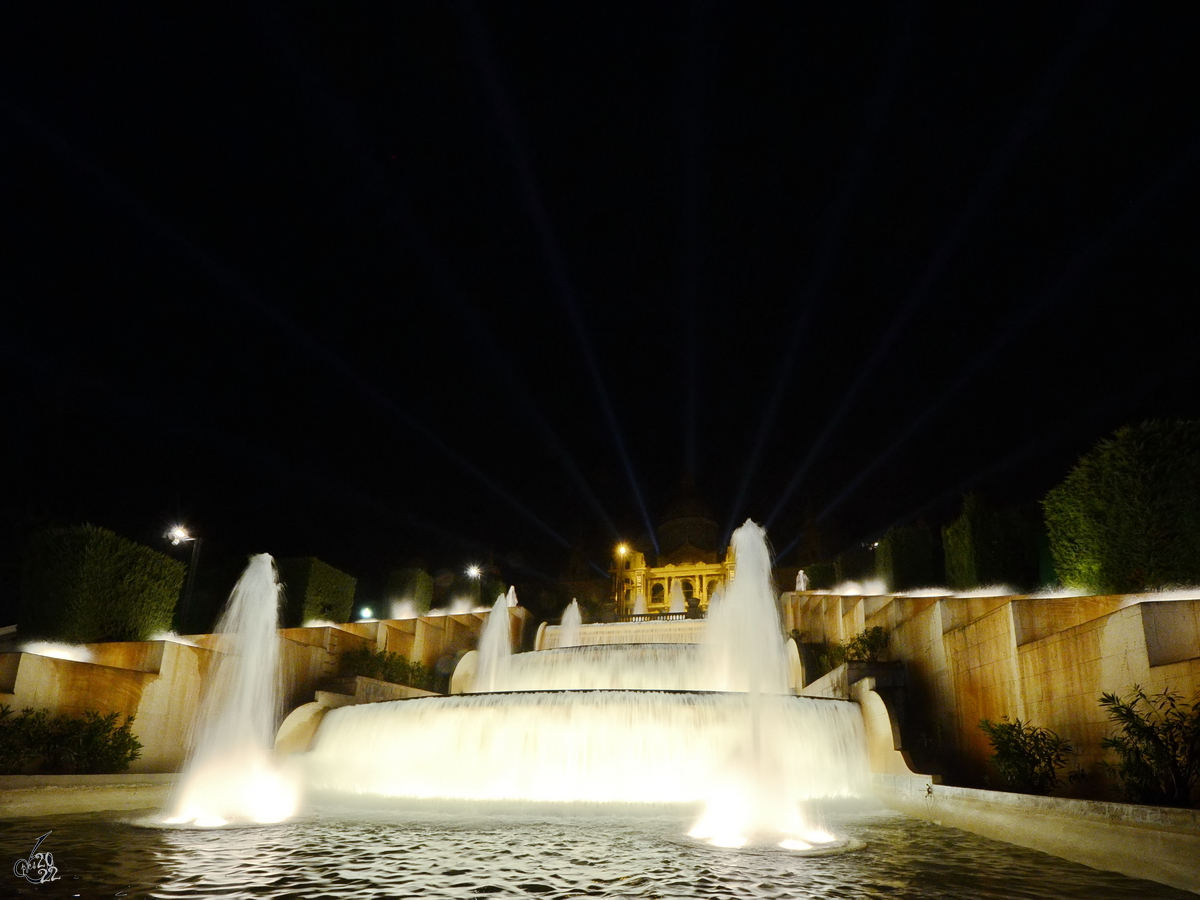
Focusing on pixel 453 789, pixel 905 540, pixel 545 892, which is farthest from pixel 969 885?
pixel 905 540

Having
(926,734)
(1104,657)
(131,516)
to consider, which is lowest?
(926,734)

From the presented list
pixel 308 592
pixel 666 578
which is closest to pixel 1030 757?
pixel 308 592

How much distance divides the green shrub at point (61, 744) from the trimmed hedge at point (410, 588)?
1961 centimetres

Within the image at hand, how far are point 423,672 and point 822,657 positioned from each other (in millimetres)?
13203

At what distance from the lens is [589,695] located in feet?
46.5

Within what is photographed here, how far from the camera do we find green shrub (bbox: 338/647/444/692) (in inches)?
856

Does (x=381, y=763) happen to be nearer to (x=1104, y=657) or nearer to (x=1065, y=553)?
(x=1104, y=657)

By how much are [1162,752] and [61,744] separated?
1469cm

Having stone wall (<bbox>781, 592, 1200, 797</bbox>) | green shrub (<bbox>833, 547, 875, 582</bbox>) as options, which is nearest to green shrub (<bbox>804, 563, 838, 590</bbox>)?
green shrub (<bbox>833, 547, 875, 582</bbox>)

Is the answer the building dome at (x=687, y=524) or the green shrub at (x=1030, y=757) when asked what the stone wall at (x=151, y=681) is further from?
the building dome at (x=687, y=524)

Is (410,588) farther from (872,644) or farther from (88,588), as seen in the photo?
(872,644)

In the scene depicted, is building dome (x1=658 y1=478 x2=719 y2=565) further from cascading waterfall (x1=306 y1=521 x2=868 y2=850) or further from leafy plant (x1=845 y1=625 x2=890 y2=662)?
cascading waterfall (x1=306 y1=521 x2=868 y2=850)

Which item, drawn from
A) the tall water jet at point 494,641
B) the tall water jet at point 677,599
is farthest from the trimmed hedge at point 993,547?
the tall water jet at point 677,599

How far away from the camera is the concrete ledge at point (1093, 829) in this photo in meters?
5.64
